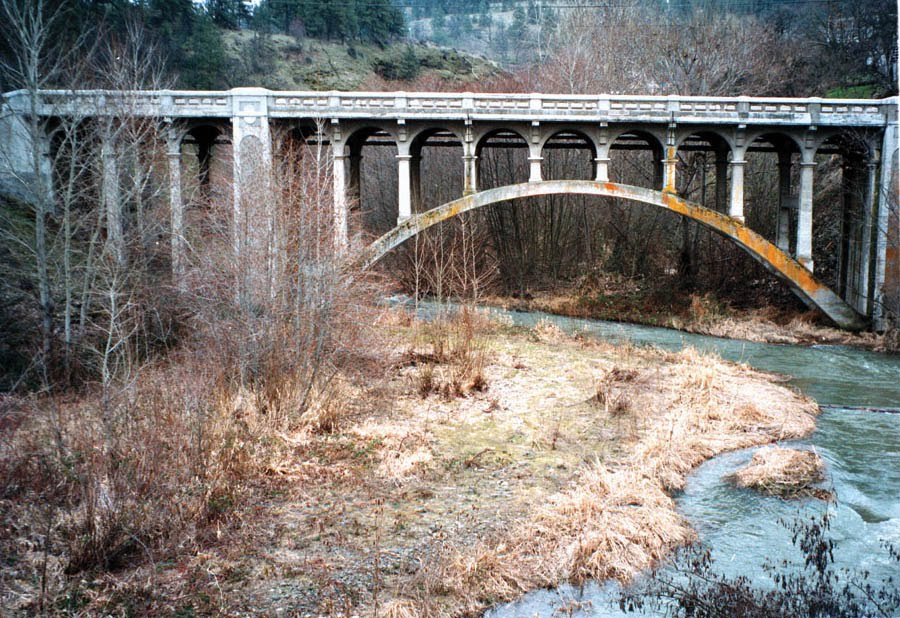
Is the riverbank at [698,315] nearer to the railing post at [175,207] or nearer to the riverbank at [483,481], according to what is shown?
the riverbank at [483,481]

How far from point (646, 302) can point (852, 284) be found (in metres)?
6.90

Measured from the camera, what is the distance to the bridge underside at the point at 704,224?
22.3m

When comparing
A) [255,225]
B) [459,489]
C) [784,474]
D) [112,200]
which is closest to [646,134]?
[784,474]

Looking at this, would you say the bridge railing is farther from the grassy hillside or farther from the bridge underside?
the grassy hillside

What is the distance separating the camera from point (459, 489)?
392 inches

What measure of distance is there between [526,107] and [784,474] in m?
14.5

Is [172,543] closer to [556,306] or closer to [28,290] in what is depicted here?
[28,290]

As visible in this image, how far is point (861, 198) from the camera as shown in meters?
22.4

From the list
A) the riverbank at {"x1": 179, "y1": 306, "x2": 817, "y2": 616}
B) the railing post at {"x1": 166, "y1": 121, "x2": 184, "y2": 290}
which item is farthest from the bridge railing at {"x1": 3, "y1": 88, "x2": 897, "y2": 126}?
the riverbank at {"x1": 179, "y1": 306, "x2": 817, "y2": 616}

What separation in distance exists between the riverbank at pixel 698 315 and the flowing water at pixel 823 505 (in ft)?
14.5

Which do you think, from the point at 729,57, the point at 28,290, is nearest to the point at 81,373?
the point at 28,290

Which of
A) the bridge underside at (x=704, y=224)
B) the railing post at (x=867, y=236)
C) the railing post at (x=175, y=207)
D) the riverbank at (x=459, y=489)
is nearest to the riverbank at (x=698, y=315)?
the bridge underside at (x=704, y=224)

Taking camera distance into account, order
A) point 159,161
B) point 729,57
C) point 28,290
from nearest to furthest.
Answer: point 28,290
point 159,161
point 729,57

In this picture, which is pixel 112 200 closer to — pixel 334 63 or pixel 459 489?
pixel 459 489
